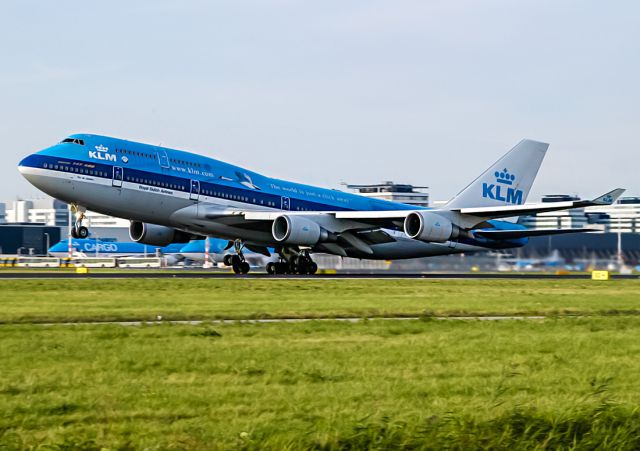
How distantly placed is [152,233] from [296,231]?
8.34 meters

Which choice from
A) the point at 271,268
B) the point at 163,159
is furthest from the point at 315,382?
the point at 271,268

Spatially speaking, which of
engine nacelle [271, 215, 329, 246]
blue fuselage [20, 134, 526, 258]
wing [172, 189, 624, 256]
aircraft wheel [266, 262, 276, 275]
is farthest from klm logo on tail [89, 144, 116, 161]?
aircraft wheel [266, 262, 276, 275]

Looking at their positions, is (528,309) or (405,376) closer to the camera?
(405,376)

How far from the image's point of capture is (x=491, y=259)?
52.1m

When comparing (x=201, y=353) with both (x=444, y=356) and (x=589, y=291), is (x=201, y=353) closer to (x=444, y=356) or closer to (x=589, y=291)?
(x=444, y=356)

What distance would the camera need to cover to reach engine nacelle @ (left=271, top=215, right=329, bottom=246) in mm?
41625

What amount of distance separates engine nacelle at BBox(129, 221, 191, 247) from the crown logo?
17.8m

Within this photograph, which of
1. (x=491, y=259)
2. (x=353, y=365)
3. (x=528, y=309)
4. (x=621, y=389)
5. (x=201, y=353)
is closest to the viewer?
(x=621, y=389)

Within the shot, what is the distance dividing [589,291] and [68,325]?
21834 millimetres

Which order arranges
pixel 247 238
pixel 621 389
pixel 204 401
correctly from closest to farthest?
pixel 204 401 < pixel 621 389 < pixel 247 238

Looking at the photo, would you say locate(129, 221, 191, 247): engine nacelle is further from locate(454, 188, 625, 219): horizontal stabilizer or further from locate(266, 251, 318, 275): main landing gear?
locate(454, 188, 625, 219): horizontal stabilizer

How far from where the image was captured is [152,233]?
150ft

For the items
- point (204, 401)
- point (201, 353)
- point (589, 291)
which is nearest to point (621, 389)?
point (204, 401)

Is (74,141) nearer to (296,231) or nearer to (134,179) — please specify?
(134,179)
